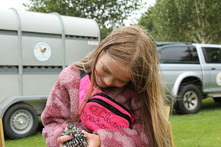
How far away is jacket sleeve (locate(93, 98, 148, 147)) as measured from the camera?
1516 millimetres

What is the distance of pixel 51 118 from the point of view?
1.57m

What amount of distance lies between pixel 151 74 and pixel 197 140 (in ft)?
13.6

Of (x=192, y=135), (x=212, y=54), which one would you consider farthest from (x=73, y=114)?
(x=212, y=54)

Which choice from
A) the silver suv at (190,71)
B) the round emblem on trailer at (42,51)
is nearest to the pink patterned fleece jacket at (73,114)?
the round emblem on trailer at (42,51)

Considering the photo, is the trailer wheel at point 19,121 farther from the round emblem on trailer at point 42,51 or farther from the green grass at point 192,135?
the round emblem on trailer at point 42,51

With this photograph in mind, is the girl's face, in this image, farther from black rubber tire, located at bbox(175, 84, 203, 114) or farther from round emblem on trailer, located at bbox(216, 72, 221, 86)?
round emblem on trailer, located at bbox(216, 72, 221, 86)

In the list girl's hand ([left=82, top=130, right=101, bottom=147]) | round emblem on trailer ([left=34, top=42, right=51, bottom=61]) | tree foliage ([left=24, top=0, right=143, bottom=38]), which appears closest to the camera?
girl's hand ([left=82, top=130, right=101, bottom=147])

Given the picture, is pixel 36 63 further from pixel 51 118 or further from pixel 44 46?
pixel 51 118

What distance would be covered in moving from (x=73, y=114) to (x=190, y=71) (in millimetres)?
7272

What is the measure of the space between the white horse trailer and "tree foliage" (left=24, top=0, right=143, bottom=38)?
892 cm

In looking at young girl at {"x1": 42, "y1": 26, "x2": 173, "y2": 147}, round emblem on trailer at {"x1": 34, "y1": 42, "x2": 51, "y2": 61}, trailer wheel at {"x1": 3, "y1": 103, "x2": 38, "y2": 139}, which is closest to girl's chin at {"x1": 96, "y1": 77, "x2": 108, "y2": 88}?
young girl at {"x1": 42, "y1": 26, "x2": 173, "y2": 147}

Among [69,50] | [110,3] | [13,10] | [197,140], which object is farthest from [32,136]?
[110,3]

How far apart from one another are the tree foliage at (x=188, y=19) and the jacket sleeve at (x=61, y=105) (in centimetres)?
1555

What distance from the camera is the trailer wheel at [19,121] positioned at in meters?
6.18
